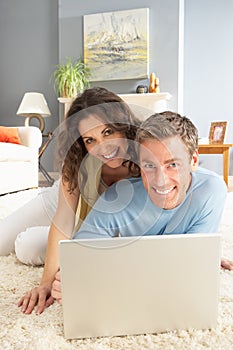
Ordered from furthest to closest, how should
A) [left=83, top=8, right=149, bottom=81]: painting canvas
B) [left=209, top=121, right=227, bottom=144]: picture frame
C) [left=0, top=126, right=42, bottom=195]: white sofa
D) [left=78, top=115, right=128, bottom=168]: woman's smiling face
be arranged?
[left=83, top=8, right=149, bottom=81]: painting canvas, [left=209, top=121, right=227, bottom=144]: picture frame, [left=0, top=126, right=42, bottom=195]: white sofa, [left=78, top=115, right=128, bottom=168]: woman's smiling face

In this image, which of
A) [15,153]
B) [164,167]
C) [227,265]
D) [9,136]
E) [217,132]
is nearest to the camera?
[164,167]

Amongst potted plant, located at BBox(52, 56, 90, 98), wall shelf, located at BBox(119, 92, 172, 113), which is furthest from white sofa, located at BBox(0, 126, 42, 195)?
wall shelf, located at BBox(119, 92, 172, 113)

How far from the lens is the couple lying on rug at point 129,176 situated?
761 mm

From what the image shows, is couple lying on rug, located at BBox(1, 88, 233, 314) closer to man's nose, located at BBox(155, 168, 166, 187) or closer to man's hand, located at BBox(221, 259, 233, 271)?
man's nose, located at BBox(155, 168, 166, 187)

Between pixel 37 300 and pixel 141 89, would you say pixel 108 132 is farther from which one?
pixel 141 89

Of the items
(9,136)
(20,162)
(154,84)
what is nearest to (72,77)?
(154,84)

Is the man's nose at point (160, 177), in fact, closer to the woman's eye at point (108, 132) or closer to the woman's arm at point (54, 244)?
the woman's eye at point (108, 132)

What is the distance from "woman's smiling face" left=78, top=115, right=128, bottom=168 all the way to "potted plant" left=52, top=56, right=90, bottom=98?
3866mm

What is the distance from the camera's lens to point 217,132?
433 centimetres

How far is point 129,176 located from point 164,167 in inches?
4.2

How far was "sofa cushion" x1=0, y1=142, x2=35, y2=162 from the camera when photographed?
3498 millimetres

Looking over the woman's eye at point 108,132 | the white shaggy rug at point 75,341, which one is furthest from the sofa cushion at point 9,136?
the woman's eye at point 108,132

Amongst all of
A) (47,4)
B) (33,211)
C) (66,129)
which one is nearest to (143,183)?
(66,129)

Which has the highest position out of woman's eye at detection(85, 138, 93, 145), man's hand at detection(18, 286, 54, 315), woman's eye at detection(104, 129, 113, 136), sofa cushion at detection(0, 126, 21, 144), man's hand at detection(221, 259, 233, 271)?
woman's eye at detection(104, 129, 113, 136)
